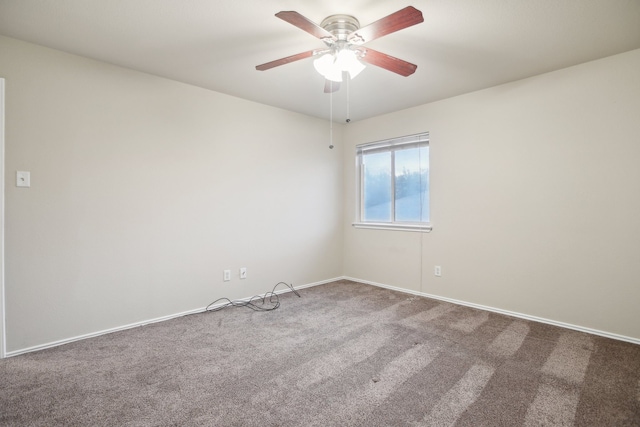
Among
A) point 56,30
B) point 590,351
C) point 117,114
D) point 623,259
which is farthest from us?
point 117,114

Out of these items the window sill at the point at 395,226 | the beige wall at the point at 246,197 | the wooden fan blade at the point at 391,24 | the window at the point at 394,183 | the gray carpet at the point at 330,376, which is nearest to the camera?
the wooden fan blade at the point at 391,24

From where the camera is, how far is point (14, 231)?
223cm

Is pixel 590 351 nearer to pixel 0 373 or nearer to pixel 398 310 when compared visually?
pixel 398 310

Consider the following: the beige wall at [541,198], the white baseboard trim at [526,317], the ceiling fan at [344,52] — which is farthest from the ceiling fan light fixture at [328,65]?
the white baseboard trim at [526,317]

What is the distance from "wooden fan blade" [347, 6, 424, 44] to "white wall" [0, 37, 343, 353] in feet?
6.46

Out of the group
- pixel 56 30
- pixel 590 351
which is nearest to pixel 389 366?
pixel 590 351

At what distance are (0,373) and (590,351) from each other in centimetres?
404

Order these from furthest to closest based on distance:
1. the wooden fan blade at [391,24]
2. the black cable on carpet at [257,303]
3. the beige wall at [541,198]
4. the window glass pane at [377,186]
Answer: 1. the window glass pane at [377,186]
2. the black cable on carpet at [257,303]
3. the beige wall at [541,198]
4. the wooden fan blade at [391,24]

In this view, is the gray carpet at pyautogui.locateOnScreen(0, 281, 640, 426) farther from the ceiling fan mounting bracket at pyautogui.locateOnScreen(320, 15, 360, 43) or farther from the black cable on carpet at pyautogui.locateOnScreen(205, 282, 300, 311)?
the ceiling fan mounting bracket at pyautogui.locateOnScreen(320, 15, 360, 43)

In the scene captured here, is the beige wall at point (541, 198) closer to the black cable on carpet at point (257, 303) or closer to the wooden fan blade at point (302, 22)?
the black cable on carpet at point (257, 303)

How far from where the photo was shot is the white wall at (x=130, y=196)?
2.29m

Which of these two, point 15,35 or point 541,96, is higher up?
point 15,35

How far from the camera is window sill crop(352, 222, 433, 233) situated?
3697mm

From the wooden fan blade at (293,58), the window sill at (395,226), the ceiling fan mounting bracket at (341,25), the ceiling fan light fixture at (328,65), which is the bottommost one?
the window sill at (395,226)
